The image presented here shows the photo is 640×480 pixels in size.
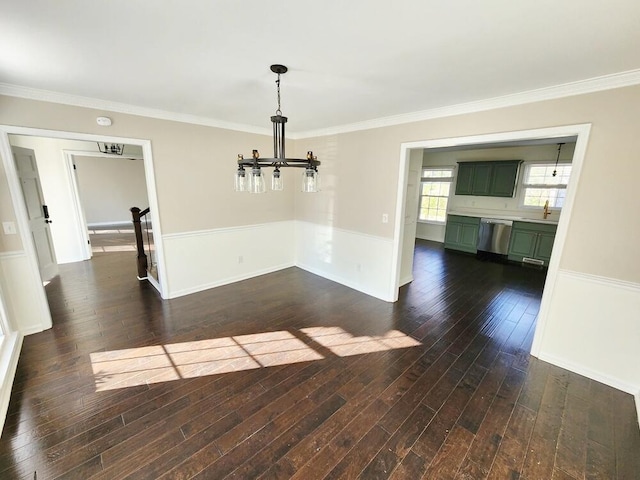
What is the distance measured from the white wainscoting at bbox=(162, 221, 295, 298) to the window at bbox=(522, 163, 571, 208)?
5304 millimetres

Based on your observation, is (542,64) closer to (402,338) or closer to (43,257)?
(402,338)

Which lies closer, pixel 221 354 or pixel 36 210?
pixel 221 354

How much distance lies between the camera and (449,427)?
6.20 ft

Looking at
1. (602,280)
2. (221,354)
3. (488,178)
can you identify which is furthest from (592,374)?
(488,178)

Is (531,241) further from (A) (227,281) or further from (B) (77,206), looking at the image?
(B) (77,206)

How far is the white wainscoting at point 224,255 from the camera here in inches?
151

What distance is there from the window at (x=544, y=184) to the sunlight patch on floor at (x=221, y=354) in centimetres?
516

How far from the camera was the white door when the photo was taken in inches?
143

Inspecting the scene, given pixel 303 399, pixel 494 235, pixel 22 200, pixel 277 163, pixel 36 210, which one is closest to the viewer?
pixel 277 163

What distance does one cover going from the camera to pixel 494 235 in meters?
5.90

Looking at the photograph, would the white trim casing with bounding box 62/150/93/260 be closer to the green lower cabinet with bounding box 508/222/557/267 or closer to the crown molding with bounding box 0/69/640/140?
the crown molding with bounding box 0/69/640/140

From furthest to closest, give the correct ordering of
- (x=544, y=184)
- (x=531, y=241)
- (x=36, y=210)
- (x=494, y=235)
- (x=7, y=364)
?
(x=494, y=235)
(x=544, y=184)
(x=531, y=241)
(x=36, y=210)
(x=7, y=364)

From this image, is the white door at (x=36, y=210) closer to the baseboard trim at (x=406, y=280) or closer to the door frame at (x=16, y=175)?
the door frame at (x=16, y=175)

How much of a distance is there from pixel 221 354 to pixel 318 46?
271 centimetres
